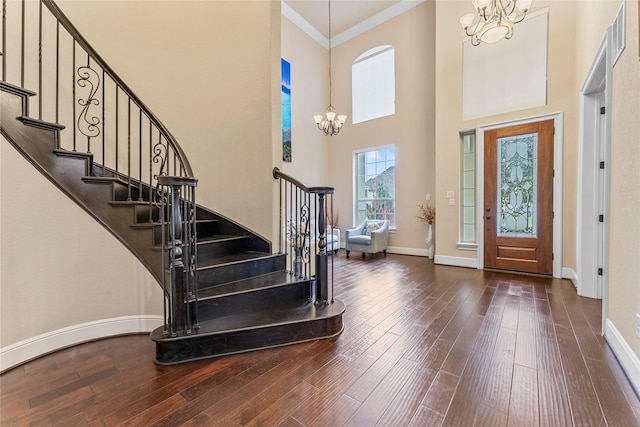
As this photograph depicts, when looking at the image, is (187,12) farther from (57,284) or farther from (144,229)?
(57,284)

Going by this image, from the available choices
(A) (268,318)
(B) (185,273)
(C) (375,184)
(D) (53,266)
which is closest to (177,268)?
(B) (185,273)

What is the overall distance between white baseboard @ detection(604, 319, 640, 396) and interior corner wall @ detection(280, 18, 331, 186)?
5.42 meters

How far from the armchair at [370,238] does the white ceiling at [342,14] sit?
4759 millimetres

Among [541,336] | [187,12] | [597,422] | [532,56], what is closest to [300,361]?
[597,422]

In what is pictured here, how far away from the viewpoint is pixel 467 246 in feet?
15.1

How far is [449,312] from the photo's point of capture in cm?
267

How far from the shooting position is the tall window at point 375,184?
6.28 metres

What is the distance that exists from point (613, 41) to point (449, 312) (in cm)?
266

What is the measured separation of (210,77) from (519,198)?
15.5 ft

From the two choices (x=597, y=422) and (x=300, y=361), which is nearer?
(x=597, y=422)

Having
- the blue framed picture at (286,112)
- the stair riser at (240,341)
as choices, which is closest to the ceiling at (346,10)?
the blue framed picture at (286,112)

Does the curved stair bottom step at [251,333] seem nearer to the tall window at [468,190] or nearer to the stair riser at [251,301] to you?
the stair riser at [251,301]

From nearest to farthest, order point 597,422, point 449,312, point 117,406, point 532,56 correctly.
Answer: point 597,422 < point 117,406 < point 449,312 < point 532,56

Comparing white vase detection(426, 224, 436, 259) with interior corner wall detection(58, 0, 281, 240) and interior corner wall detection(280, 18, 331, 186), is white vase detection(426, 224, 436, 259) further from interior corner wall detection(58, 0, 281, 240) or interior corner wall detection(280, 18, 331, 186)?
interior corner wall detection(58, 0, 281, 240)
